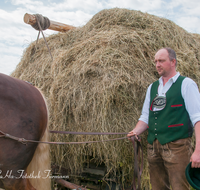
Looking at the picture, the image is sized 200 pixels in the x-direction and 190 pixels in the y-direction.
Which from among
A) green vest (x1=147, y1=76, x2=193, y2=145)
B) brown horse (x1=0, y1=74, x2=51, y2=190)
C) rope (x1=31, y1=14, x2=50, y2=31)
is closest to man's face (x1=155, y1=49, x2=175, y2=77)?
green vest (x1=147, y1=76, x2=193, y2=145)

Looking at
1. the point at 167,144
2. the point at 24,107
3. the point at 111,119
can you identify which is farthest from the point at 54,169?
the point at 167,144

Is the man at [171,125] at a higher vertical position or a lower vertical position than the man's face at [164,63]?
lower

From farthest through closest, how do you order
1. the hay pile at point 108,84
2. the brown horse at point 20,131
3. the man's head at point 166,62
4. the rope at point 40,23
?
the rope at point 40,23 → the hay pile at point 108,84 → the man's head at point 166,62 → the brown horse at point 20,131

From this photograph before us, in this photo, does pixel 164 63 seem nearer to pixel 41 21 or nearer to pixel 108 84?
pixel 108 84

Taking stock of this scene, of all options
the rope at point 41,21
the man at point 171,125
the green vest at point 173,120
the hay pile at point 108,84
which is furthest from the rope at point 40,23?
the green vest at point 173,120

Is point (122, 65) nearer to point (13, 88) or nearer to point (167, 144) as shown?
point (167, 144)

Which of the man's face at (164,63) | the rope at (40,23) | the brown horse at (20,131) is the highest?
the rope at (40,23)

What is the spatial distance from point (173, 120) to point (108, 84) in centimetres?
96

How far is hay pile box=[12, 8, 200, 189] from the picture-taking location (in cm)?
244

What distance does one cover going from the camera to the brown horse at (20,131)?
1645 mm

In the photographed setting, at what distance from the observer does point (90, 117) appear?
2521 millimetres

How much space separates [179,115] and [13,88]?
165cm

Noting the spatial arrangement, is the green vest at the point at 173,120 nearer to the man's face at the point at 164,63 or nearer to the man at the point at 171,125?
the man at the point at 171,125

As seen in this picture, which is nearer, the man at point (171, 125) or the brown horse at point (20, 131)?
the brown horse at point (20, 131)
